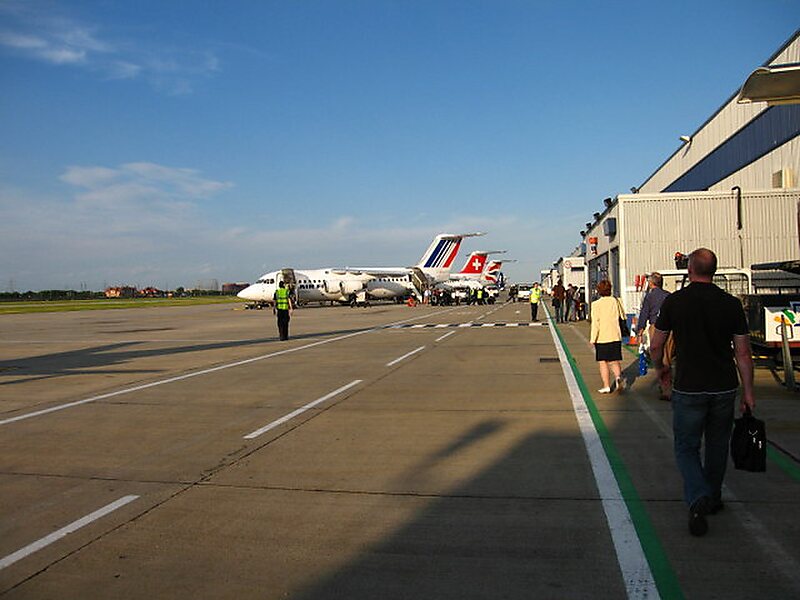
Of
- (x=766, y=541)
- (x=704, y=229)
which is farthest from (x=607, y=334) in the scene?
(x=704, y=229)

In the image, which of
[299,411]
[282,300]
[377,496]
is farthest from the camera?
[282,300]

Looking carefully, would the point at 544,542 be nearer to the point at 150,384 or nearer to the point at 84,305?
the point at 150,384

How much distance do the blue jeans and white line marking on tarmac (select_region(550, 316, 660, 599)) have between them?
493 millimetres

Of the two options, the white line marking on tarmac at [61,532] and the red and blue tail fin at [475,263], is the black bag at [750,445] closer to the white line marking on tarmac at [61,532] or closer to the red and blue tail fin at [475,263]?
the white line marking on tarmac at [61,532]

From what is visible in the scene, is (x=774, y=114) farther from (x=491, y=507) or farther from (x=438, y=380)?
(x=491, y=507)

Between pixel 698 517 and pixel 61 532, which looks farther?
pixel 61 532

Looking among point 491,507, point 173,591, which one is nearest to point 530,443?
point 491,507

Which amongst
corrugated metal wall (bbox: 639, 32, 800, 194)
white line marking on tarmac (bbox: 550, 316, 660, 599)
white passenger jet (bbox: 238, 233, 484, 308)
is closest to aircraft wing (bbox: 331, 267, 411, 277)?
white passenger jet (bbox: 238, 233, 484, 308)

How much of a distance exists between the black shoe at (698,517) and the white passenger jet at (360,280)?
45527 millimetres

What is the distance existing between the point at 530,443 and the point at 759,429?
8.82ft

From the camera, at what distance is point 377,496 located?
5.63 metres

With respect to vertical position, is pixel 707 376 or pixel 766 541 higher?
pixel 707 376

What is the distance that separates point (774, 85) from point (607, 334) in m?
4.21

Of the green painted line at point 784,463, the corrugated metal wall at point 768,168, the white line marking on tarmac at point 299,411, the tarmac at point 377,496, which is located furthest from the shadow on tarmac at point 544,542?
the corrugated metal wall at point 768,168
